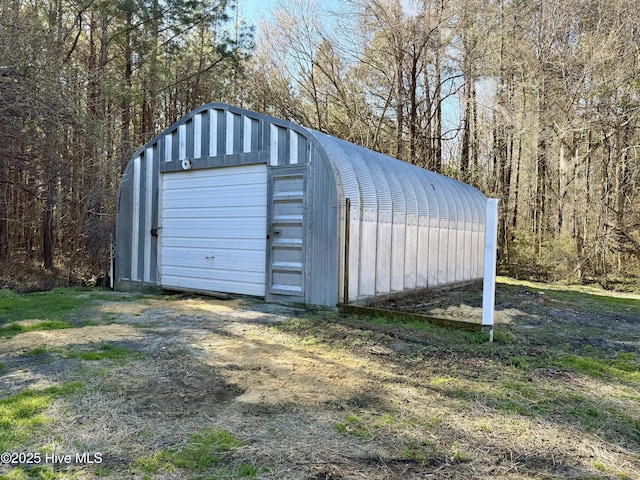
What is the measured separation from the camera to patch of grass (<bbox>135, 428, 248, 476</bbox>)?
87.1 inches

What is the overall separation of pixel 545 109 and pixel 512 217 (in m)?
4.11

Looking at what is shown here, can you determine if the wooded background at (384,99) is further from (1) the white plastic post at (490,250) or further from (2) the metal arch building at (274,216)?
(1) the white plastic post at (490,250)

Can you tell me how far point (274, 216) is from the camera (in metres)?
7.41

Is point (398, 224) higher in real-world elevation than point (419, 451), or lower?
higher

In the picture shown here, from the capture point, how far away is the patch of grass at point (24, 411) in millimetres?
2436

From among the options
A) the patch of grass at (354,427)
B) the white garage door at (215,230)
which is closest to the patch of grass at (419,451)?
the patch of grass at (354,427)

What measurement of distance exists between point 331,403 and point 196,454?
1061 mm

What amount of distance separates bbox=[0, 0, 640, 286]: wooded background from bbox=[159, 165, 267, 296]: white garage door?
2.74 metres

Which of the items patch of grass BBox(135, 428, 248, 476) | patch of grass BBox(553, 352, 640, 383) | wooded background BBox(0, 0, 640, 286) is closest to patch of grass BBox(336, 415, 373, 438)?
patch of grass BBox(135, 428, 248, 476)

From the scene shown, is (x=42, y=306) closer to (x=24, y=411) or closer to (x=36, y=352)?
(x=36, y=352)

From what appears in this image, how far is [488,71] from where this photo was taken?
1608 centimetres

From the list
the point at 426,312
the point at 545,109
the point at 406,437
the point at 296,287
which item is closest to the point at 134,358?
the point at 406,437

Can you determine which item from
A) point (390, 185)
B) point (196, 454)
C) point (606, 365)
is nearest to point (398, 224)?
point (390, 185)

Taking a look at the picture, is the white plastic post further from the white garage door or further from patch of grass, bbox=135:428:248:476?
the white garage door
